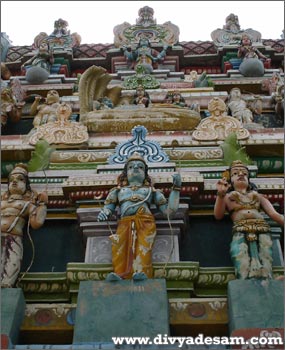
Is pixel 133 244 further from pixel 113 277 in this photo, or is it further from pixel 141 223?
pixel 113 277

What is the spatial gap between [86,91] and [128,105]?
0.77m

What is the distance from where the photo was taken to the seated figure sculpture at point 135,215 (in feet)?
24.3

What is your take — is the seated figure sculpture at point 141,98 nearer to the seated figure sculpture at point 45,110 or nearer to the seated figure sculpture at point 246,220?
the seated figure sculpture at point 45,110

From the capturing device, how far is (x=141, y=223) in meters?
7.73

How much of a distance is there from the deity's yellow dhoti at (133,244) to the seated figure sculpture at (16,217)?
0.97 metres

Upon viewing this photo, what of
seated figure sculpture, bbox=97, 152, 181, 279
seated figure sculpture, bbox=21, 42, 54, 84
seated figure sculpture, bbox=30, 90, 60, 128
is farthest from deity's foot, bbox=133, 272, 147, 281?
seated figure sculpture, bbox=21, 42, 54, 84

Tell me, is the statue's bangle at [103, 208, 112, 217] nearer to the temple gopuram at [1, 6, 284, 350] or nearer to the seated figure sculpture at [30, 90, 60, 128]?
the temple gopuram at [1, 6, 284, 350]

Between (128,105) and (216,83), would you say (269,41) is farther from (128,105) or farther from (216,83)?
(128,105)

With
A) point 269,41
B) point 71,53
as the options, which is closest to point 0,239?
point 71,53

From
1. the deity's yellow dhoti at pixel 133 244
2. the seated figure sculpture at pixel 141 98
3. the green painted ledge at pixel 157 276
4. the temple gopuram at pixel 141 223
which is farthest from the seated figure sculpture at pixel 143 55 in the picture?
the green painted ledge at pixel 157 276

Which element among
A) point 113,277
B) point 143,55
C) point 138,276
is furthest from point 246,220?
point 143,55

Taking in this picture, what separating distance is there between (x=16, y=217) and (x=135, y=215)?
4.38 ft

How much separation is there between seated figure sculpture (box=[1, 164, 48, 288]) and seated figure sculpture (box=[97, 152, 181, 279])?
72cm

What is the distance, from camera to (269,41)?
731 inches
